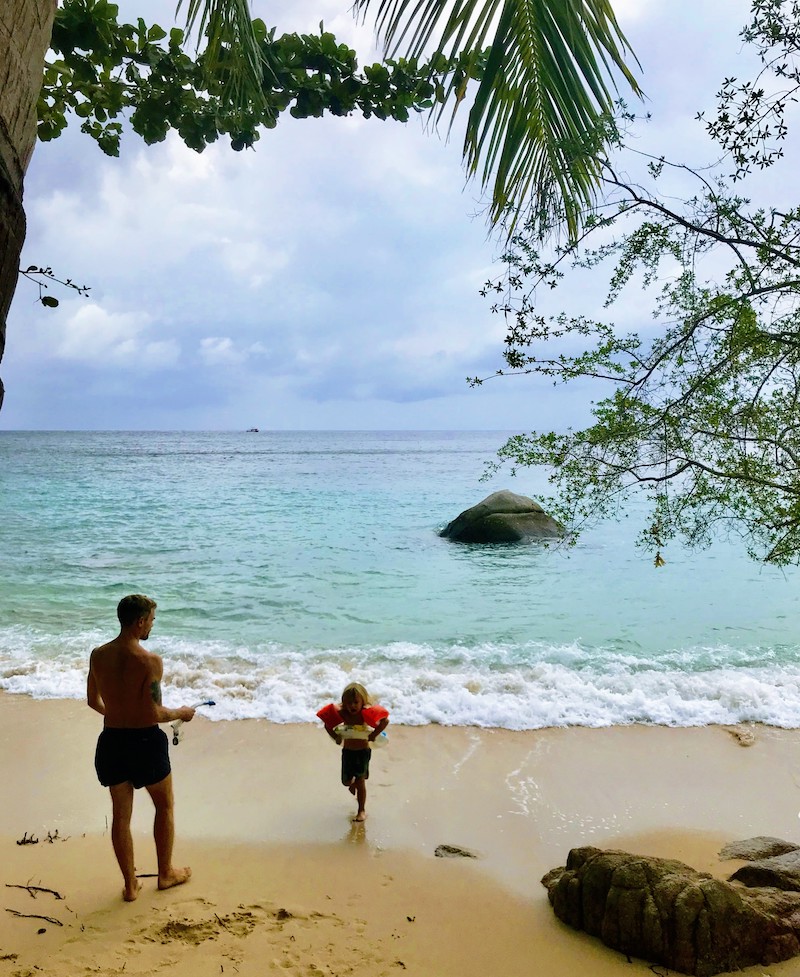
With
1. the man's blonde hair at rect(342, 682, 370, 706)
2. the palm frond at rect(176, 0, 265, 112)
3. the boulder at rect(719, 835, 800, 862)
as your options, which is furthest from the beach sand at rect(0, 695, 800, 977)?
the palm frond at rect(176, 0, 265, 112)

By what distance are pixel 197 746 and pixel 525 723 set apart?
134 inches

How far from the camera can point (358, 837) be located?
4.95 metres

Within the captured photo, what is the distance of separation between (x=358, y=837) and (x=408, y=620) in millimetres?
6693

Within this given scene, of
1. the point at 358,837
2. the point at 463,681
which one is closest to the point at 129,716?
the point at 358,837

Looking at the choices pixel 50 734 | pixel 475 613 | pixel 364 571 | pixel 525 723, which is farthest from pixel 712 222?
pixel 364 571

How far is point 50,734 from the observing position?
672cm

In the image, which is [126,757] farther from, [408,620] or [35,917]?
[408,620]

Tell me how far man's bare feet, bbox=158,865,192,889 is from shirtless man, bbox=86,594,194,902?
17cm

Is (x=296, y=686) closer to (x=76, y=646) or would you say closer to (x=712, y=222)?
(x=76, y=646)

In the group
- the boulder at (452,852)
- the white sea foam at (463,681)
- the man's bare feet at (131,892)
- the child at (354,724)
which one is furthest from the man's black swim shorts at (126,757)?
the white sea foam at (463,681)

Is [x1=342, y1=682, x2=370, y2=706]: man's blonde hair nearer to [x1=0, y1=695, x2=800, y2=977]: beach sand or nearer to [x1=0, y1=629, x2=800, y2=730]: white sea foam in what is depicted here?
[x1=0, y1=695, x2=800, y2=977]: beach sand

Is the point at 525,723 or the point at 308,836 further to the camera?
the point at 525,723

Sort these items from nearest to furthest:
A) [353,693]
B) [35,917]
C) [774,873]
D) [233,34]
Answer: [233,34] → [35,917] → [774,873] → [353,693]

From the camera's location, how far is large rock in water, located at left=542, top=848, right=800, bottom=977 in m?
3.29
